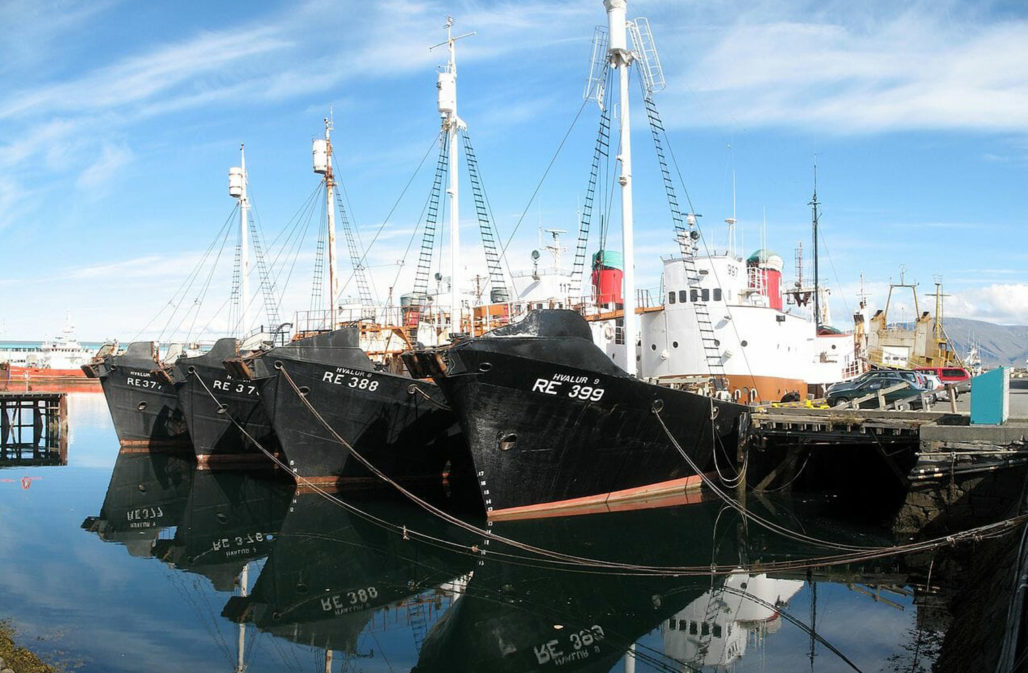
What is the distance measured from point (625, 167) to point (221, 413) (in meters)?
17.7

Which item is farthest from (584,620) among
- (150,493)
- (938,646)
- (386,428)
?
(150,493)

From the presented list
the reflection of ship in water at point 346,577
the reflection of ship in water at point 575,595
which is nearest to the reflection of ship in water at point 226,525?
the reflection of ship in water at point 346,577

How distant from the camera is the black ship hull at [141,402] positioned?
32.1m

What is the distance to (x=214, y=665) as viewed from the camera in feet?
33.9

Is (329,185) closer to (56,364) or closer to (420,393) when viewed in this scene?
(420,393)

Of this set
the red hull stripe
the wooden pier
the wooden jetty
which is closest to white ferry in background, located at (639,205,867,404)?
the wooden jetty

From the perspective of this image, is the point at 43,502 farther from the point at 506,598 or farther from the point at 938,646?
the point at 938,646

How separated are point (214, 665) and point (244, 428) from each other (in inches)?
750

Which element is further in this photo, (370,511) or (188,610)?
(370,511)

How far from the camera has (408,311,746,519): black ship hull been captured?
16.0 m

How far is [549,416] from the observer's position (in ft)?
54.2

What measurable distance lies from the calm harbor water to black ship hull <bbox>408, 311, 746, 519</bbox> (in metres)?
0.81

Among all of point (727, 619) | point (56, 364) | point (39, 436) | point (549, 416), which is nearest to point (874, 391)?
point (549, 416)

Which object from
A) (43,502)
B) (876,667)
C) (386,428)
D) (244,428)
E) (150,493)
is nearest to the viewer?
(876,667)
